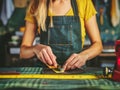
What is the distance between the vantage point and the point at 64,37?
2461mm

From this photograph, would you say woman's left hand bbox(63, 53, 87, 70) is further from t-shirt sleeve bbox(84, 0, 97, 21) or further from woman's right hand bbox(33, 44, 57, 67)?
t-shirt sleeve bbox(84, 0, 97, 21)

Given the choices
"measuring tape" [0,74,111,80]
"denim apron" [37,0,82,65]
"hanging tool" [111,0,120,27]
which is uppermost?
"hanging tool" [111,0,120,27]

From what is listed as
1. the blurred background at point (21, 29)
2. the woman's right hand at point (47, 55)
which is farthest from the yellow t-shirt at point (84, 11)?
the woman's right hand at point (47, 55)

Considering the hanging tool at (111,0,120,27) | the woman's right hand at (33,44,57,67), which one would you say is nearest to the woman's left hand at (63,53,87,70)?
the woman's right hand at (33,44,57,67)

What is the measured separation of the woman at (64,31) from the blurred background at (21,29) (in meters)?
0.13

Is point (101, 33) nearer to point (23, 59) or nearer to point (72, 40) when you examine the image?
point (72, 40)

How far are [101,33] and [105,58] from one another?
272 millimetres

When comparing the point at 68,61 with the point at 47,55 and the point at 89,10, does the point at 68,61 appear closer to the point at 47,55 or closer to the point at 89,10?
the point at 47,55

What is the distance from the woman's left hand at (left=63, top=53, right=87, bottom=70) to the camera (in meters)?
2.40

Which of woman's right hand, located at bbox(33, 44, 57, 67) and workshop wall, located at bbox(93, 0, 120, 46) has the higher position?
workshop wall, located at bbox(93, 0, 120, 46)

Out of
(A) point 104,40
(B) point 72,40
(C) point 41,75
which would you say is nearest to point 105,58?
(A) point 104,40

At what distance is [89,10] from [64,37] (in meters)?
0.38

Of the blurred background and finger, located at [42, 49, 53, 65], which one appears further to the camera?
the blurred background

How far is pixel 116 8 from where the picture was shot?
263cm
